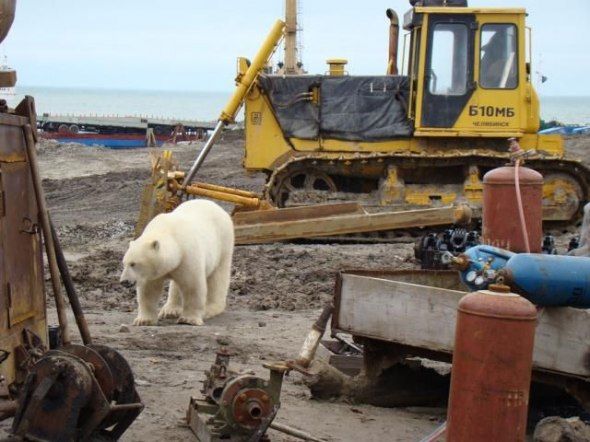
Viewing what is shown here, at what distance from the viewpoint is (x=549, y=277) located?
579 centimetres

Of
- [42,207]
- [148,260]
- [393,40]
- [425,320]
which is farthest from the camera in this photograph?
[393,40]

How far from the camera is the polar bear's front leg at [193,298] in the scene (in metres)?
9.59

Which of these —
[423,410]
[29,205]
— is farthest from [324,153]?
[29,205]

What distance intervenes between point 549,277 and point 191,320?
4524mm

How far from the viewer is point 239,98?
16.5 m

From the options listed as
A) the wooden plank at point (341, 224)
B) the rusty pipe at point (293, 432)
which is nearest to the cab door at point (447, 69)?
the wooden plank at point (341, 224)

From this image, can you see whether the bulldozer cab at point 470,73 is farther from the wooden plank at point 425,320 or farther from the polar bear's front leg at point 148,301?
the wooden plank at point 425,320

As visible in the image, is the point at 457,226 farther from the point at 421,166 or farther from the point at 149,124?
the point at 149,124

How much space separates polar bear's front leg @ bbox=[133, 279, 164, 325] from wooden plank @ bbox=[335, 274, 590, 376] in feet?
9.76

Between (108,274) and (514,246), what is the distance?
252 inches

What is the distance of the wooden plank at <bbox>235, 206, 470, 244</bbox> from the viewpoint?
47.4ft

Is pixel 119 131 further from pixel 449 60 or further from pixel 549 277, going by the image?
pixel 549 277

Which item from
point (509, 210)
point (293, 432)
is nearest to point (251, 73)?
point (509, 210)

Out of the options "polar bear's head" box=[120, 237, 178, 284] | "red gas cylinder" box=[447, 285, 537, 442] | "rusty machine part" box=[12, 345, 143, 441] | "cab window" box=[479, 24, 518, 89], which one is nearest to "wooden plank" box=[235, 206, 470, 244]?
"cab window" box=[479, 24, 518, 89]
